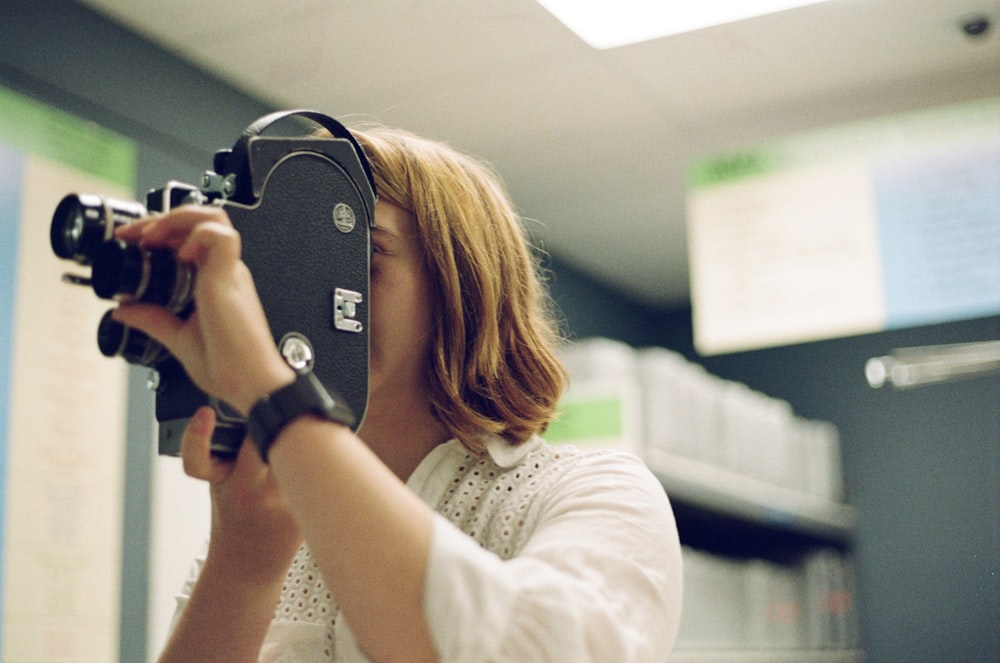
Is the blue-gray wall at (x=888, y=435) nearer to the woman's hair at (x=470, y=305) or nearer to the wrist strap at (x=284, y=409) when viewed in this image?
the woman's hair at (x=470, y=305)

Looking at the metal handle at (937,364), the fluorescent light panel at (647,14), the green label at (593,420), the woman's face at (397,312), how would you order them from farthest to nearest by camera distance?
the metal handle at (937,364) → the green label at (593,420) → the fluorescent light panel at (647,14) → the woman's face at (397,312)

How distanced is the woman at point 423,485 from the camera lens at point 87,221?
0.07 ft

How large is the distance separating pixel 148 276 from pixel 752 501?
8.56ft

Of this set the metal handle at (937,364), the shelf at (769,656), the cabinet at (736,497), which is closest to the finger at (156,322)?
the cabinet at (736,497)

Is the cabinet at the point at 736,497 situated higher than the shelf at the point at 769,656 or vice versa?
the cabinet at the point at 736,497

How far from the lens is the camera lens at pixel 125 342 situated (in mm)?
779

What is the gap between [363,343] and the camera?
2.76ft

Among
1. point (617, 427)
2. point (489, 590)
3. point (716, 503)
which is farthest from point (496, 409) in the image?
point (716, 503)

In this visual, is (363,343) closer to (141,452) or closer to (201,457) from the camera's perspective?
(201,457)

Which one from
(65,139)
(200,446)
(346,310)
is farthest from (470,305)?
(65,139)

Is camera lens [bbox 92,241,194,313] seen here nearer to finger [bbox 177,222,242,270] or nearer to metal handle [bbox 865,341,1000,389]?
finger [bbox 177,222,242,270]

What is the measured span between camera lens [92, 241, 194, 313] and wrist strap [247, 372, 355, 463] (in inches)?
4.0

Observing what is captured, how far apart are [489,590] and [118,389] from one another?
5.20 ft

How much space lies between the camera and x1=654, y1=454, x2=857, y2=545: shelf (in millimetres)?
2824
